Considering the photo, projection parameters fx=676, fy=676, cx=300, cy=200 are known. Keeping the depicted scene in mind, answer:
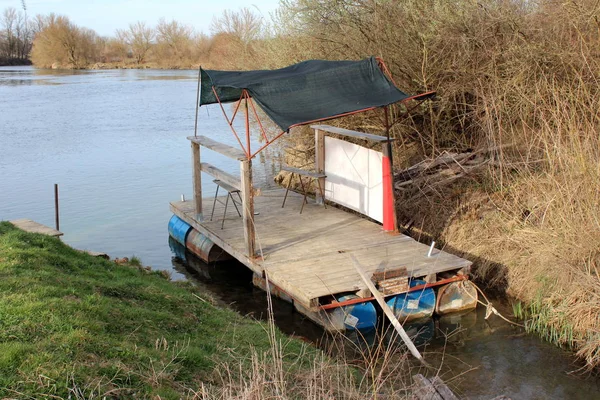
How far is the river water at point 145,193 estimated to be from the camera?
25.7 ft

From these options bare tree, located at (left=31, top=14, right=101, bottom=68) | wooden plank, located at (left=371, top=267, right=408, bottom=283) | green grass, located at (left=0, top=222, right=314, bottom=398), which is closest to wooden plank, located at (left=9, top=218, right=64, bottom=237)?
green grass, located at (left=0, top=222, right=314, bottom=398)

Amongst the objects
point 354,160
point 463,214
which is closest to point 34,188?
point 354,160

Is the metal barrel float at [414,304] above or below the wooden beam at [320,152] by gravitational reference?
below

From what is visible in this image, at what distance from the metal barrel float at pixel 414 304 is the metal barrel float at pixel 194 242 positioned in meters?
3.85

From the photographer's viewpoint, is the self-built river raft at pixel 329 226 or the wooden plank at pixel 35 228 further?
the wooden plank at pixel 35 228

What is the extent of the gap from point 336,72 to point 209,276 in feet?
13.4

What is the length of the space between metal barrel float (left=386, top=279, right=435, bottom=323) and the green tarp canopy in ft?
8.32

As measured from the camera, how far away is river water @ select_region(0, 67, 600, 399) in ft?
25.7

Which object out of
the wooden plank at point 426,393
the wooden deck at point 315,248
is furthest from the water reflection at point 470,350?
the wooden plank at point 426,393

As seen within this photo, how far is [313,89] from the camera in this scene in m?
9.65

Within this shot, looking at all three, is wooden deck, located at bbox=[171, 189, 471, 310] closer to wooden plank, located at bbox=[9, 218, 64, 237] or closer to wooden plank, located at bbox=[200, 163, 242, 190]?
wooden plank, located at bbox=[200, 163, 242, 190]

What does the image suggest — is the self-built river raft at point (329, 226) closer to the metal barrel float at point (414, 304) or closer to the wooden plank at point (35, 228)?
the metal barrel float at point (414, 304)

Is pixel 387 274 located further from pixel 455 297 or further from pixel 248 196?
pixel 248 196

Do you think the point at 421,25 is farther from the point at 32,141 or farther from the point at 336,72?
the point at 32,141
